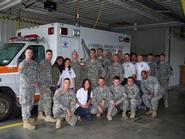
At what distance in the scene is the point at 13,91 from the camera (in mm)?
5996

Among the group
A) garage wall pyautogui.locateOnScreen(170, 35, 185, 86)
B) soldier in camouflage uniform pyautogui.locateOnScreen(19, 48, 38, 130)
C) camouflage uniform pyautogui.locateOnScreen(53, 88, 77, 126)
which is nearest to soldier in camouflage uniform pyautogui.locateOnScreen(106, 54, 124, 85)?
camouflage uniform pyautogui.locateOnScreen(53, 88, 77, 126)

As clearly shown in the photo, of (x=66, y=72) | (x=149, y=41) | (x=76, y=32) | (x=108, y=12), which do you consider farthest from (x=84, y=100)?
(x=149, y=41)

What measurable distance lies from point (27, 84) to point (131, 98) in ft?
9.10

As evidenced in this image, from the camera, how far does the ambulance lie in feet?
19.2

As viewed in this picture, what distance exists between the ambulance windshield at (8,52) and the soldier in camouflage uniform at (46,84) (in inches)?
32.5

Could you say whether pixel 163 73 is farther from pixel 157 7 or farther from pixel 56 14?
pixel 56 14

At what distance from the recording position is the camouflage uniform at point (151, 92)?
22.1 ft

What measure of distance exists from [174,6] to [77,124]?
517 cm

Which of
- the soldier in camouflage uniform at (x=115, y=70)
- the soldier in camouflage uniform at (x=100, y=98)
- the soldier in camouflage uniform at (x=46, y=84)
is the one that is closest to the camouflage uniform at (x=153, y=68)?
the soldier in camouflage uniform at (x=115, y=70)

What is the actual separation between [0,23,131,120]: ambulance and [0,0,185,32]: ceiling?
122cm

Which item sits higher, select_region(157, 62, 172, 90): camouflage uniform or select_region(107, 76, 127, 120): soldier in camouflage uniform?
select_region(157, 62, 172, 90): camouflage uniform

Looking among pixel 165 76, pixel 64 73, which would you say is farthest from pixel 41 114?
pixel 165 76

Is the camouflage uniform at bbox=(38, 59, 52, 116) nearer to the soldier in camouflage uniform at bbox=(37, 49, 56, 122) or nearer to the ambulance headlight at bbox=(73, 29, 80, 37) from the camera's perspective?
the soldier in camouflage uniform at bbox=(37, 49, 56, 122)

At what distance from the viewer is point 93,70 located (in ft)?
22.0
